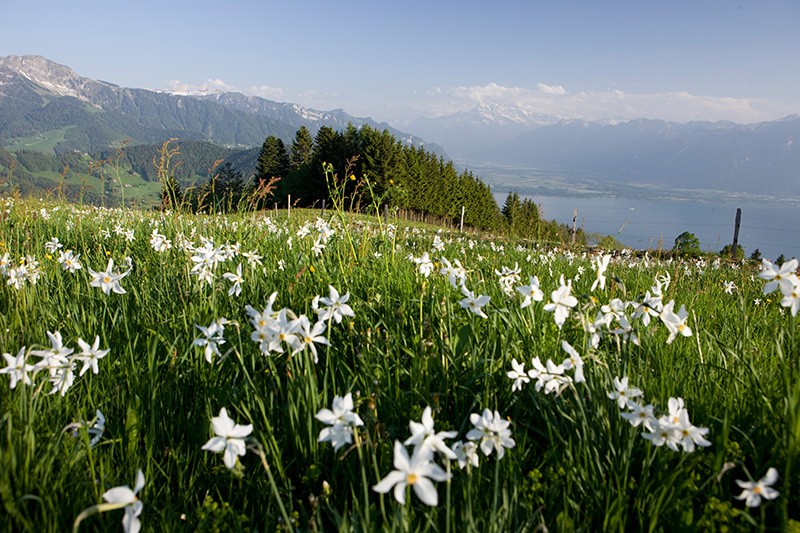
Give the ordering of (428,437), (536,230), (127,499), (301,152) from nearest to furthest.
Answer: (127,499), (428,437), (536,230), (301,152)

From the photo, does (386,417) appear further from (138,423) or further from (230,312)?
(230,312)

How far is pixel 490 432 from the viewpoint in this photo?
5.11 feet

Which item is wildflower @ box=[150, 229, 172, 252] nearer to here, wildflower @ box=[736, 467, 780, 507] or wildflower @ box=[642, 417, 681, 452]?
wildflower @ box=[642, 417, 681, 452]

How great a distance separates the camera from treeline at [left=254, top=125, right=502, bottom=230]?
59156mm

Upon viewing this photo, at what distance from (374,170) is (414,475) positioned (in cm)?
5939

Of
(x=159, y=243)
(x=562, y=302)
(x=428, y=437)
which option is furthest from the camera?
(x=159, y=243)

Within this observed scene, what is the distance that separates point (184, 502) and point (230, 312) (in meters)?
1.70

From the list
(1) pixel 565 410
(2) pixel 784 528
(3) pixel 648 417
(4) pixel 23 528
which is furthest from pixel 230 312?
(2) pixel 784 528

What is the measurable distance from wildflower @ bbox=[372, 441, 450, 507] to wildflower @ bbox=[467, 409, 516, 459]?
367mm

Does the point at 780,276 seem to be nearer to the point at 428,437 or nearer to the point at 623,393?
the point at 623,393

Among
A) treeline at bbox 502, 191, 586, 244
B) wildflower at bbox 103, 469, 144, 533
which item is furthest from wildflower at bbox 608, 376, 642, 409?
treeline at bbox 502, 191, 586, 244

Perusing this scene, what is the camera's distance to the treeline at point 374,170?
59.2 meters

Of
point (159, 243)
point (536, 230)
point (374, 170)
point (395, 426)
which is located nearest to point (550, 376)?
point (395, 426)

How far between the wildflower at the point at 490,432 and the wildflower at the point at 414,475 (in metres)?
0.37
